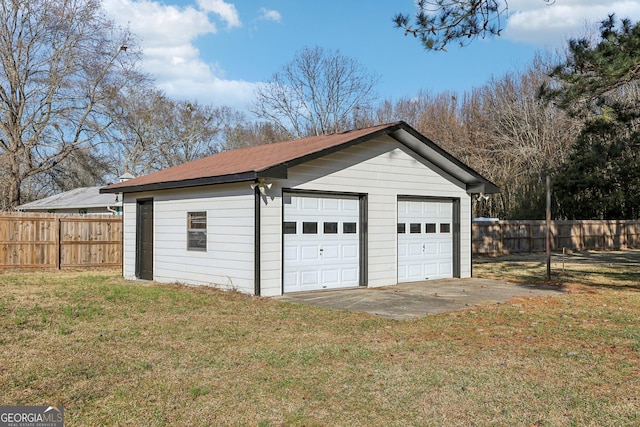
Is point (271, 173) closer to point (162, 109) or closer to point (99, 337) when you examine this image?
point (99, 337)

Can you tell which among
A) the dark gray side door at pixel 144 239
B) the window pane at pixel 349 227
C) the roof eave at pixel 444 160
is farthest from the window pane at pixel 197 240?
the roof eave at pixel 444 160

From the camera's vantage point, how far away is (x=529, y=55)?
111ft

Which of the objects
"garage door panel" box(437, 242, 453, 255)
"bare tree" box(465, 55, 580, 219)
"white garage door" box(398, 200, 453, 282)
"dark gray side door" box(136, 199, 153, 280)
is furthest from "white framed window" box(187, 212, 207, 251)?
"bare tree" box(465, 55, 580, 219)

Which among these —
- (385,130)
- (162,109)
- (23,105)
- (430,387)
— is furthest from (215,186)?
(162,109)

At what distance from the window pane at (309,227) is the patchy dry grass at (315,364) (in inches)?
89.0

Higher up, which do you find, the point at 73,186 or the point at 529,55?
the point at 529,55

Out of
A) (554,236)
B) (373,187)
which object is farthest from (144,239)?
(554,236)

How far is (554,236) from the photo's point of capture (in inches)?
1107

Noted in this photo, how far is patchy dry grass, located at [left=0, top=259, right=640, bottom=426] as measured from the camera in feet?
14.9

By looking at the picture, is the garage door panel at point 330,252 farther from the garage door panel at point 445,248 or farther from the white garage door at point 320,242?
the garage door panel at point 445,248

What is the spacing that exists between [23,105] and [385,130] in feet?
71.2

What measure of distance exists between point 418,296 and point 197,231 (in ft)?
16.8

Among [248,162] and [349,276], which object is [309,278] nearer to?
[349,276]

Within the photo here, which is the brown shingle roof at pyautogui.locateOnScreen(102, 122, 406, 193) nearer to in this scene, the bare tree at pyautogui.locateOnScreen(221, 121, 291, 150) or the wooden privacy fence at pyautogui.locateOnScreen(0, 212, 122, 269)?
the wooden privacy fence at pyautogui.locateOnScreen(0, 212, 122, 269)
